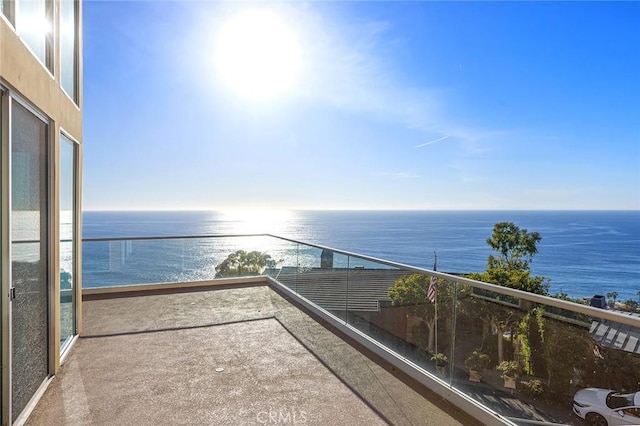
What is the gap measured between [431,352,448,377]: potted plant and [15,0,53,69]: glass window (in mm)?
3607

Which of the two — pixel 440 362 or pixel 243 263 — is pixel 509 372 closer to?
pixel 440 362

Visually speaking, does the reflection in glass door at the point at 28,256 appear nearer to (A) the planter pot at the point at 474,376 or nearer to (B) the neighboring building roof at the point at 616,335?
(A) the planter pot at the point at 474,376

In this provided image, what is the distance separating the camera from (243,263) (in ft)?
22.9

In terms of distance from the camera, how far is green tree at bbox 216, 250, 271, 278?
685 centimetres

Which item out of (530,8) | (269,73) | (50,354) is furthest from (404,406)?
(530,8)

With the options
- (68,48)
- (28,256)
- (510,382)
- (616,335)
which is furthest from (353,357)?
(68,48)

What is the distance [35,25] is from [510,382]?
13.0 ft

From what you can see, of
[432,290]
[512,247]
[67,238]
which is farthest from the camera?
[512,247]

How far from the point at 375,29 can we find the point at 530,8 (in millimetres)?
6355

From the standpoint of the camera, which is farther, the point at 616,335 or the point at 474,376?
the point at 474,376

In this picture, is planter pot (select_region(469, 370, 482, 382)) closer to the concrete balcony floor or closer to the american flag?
the concrete balcony floor

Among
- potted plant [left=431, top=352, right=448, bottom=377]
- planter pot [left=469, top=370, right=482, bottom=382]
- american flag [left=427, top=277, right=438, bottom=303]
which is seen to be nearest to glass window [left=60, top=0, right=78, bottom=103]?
american flag [left=427, top=277, right=438, bottom=303]

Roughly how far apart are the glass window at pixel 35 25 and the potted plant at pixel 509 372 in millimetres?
3574

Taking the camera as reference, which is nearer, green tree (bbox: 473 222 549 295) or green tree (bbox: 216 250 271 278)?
green tree (bbox: 216 250 271 278)
